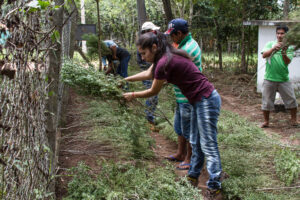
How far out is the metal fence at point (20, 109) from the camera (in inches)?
62.4

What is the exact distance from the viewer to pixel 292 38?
2.10m

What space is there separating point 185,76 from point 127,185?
4.41 ft

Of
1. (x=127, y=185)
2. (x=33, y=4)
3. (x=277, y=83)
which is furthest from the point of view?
(x=277, y=83)

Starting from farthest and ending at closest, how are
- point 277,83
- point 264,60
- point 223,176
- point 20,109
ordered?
1. point 264,60
2. point 277,83
3. point 223,176
4. point 20,109

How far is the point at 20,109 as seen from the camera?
1.85 meters

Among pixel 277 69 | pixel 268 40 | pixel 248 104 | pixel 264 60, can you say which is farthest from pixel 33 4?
pixel 268 40

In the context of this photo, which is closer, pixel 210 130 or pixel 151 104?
pixel 210 130

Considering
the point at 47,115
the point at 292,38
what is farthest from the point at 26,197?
the point at 292,38

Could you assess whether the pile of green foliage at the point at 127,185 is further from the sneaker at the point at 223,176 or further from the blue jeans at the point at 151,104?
the blue jeans at the point at 151,104

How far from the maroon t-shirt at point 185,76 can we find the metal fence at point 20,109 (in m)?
1.15

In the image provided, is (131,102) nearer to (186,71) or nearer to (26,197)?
(186,71)

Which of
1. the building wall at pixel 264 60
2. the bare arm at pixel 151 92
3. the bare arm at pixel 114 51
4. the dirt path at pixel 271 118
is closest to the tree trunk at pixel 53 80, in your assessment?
the bare arm at pixel 151 92

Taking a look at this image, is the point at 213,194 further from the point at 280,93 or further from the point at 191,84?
the point at 280,93

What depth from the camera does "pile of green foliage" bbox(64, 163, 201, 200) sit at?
3.03 meters
